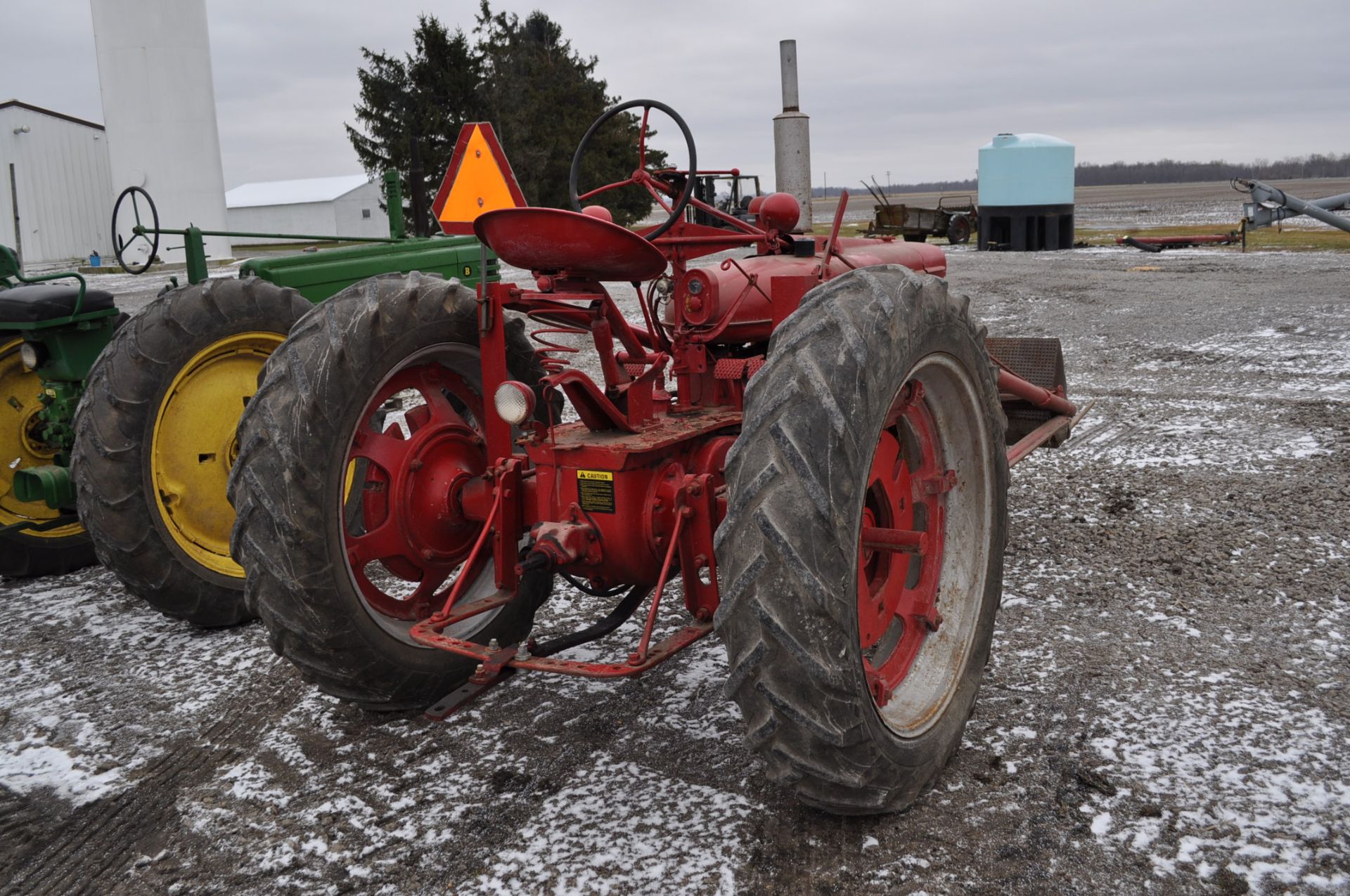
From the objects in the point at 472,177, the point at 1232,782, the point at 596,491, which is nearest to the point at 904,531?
the point at 596,491

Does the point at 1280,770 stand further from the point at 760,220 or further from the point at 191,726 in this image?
the point at 191,726

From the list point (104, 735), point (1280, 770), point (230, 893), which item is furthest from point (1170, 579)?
point (104, 735)

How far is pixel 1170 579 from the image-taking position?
436 centimetres

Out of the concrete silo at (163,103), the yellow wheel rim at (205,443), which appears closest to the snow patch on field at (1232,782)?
the yellow wheel rim at (205,443)

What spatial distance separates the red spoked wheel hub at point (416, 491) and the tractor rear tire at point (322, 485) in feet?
0.34

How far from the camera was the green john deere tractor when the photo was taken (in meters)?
4.24

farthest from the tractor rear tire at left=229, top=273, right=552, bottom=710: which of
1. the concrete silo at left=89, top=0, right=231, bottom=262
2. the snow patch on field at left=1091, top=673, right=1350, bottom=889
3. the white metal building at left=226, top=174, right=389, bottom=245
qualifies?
the white metal building at left=226, top=174, right=389, bottom=245

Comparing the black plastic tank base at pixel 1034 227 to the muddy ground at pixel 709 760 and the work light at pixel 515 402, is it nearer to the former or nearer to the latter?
the muddy ground at pixel 709 760

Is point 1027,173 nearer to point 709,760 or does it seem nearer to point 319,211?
point 709,760

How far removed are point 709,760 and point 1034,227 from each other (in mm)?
23732

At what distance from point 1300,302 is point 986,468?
11305mm

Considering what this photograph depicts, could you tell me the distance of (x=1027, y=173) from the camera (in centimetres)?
2489

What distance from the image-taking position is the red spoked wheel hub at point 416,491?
10.8 feet

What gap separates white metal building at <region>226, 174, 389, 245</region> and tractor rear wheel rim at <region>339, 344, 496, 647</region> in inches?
1878
